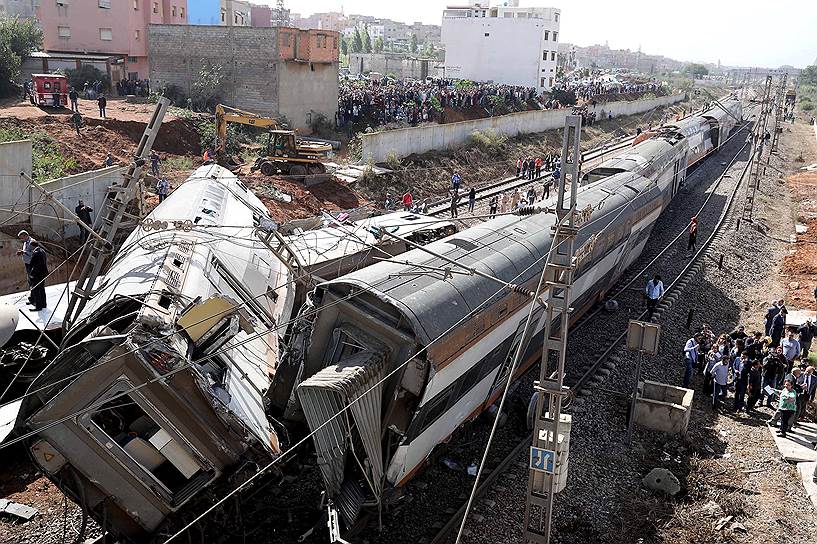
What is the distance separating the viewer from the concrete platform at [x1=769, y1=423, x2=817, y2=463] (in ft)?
42.0

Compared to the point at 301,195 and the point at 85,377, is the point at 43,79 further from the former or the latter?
the point at 85,377

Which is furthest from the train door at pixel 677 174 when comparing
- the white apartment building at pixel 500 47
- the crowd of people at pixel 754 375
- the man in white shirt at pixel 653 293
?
the white apartment building at pixel 500 47

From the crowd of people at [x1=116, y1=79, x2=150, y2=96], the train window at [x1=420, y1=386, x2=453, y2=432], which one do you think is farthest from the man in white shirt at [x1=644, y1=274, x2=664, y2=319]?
the crowd of people at [x1=116, y1=79, x2=150, y2=96]

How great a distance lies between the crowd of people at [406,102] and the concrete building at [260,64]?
134 cm

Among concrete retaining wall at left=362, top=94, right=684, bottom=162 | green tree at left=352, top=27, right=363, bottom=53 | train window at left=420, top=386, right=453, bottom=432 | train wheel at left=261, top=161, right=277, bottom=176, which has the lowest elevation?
train window at left=420, top=386, right=453, bottom=432

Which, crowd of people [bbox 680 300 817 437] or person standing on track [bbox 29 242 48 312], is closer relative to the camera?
crowd of people [bbox 680 300 817 437]

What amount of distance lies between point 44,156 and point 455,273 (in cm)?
2140

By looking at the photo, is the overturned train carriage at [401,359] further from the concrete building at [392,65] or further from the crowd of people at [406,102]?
the concrete building at [392,65]

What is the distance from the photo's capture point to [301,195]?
28.5m

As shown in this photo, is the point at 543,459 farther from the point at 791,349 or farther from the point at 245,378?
the point at 791,349

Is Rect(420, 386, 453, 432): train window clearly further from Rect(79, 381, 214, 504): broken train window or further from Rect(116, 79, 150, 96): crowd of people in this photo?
Rect(116, 79, 150, 96): crowd of people

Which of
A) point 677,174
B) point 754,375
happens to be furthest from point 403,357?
point 677,174

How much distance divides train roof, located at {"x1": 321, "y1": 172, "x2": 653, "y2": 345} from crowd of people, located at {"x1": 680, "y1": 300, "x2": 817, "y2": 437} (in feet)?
12.8

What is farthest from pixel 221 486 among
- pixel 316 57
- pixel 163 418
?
pixel 316 57
